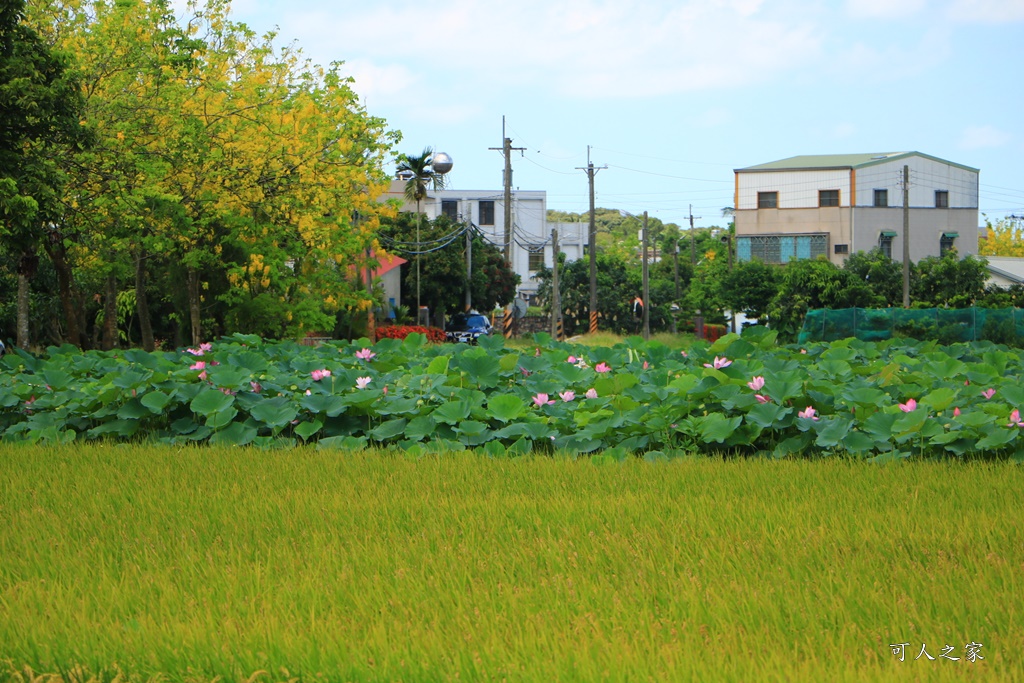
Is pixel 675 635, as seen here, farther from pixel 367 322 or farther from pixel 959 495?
pixel 367 322

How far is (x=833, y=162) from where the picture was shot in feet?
197

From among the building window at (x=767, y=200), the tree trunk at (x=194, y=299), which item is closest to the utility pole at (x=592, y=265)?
the building window at (x=767, y=200)

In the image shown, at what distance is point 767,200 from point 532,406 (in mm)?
53354

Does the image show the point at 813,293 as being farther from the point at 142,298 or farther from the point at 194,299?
the point at 142,298

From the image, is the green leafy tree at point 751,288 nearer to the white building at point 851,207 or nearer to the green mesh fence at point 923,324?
the white building at point 851,207

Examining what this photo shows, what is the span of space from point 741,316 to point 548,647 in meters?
69.8

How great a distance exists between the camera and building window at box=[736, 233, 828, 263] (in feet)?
193

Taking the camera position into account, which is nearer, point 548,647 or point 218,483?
point 548,647

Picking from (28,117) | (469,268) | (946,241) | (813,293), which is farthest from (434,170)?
(946,241)

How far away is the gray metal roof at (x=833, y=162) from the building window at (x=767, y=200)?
56.5 inches

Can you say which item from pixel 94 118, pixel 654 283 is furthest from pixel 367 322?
pixel 654 283

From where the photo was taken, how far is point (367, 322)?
34.0m

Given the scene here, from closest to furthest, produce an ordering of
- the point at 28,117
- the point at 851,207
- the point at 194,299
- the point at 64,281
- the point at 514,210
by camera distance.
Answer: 1. the point at 28,117
2. the point at 64,281
3. the point at 194,299
4. the point at 851,207
5. the point at 514,210

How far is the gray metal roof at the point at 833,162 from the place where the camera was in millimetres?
58469
